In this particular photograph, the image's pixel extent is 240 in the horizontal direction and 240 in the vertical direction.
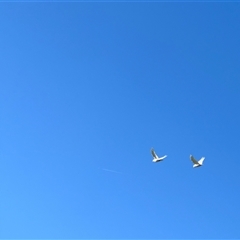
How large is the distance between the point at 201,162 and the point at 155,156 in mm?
10699

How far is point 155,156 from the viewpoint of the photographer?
194250 mm

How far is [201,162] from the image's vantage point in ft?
630
